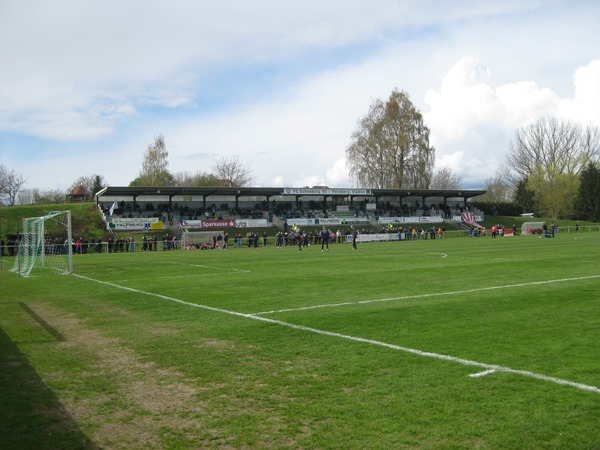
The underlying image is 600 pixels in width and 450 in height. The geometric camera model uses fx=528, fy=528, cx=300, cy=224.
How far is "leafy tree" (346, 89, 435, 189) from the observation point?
2904 inches

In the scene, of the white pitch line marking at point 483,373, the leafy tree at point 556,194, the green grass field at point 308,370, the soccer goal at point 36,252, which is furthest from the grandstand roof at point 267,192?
the white pitch line marking at point 483,373

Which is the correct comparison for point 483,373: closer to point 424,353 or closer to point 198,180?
point 424,353

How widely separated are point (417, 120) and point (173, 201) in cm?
3581

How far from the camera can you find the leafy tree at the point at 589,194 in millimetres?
82181

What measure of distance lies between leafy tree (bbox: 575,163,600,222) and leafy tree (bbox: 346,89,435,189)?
89.1 ft

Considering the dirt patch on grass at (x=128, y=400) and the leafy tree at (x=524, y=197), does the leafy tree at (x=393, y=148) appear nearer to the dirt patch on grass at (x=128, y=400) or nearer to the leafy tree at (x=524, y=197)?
the leafy tree at (x=524, y=197)

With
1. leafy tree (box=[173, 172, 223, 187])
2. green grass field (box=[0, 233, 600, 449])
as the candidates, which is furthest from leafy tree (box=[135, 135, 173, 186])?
green grass field (box=[0, 233, 600, 449])

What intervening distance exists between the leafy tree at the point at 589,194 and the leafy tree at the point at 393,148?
27.2 meters

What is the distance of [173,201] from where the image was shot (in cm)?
6475

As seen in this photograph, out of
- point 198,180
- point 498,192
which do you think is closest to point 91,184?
point 198,180

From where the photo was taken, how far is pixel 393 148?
73.9m

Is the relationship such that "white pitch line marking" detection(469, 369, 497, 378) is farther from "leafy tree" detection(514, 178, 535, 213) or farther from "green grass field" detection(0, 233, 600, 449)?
"leafy tree" detection(514, 178, 535, 213)

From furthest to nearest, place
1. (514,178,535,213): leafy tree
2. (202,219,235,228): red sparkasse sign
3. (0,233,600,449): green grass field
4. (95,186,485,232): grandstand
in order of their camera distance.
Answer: (514,178,535,213): leafy tree < (202,219,235,228): red sparkasse sign < (95,186,485,232): grandstand < (0,233,600,449): green grass field

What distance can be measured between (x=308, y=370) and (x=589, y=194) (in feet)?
290
